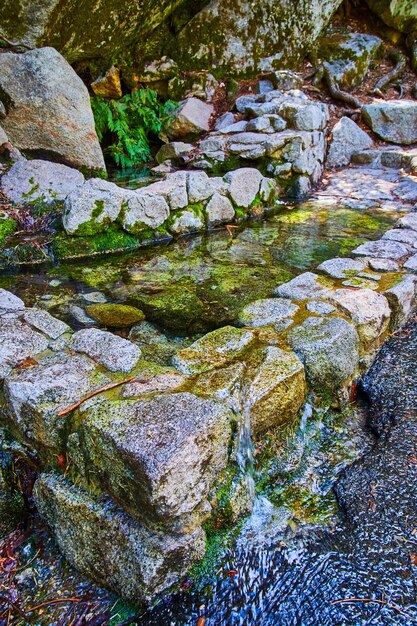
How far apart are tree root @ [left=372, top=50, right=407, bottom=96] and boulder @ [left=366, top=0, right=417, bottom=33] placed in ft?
1.93

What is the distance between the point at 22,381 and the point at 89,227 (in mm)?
2779

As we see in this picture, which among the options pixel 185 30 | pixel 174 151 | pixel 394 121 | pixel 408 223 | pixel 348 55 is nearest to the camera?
pixel 408 223

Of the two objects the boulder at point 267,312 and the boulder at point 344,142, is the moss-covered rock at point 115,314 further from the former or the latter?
the boulder at point 344,142

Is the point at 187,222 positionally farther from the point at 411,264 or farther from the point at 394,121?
the point at 394,121

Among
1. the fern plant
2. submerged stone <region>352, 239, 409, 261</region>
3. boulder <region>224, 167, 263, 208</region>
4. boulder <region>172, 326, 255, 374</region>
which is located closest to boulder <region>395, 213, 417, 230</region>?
submerged stone <region>352, 239, 409, 261</region>

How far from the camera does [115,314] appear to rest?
3467 mm

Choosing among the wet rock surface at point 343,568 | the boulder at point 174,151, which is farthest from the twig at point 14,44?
the wet rock surface at point 343,568

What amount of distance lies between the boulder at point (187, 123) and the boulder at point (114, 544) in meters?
6.92

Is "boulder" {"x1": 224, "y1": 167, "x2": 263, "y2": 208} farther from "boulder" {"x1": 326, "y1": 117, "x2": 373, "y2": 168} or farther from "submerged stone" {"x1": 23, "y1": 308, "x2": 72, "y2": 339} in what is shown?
"submerged stone" {"x1": 23, "y1": 308, "x2": 72, "y2": 339}

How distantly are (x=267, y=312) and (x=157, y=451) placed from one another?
161cm

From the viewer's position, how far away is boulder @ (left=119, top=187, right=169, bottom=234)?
16.4ft

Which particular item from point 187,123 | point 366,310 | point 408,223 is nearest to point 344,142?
point 187,123

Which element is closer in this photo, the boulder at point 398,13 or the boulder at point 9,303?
the boulder at point 9,303

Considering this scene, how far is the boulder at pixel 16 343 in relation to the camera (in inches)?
101
